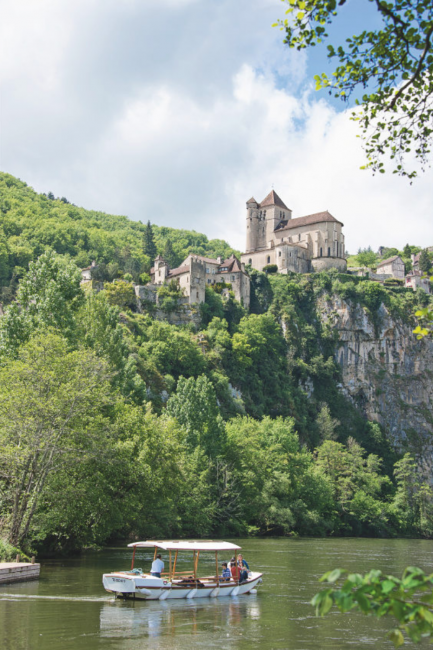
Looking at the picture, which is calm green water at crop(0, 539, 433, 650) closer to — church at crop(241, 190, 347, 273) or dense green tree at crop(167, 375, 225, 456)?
dense green tree at crop(167, 375, 225, 456)

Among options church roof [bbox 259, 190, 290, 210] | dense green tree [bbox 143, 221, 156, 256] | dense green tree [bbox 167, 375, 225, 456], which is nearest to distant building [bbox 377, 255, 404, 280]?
church roof [bbox 259, 190, 290, 210]

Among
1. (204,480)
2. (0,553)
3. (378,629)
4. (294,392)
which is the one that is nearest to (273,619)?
(378,629)

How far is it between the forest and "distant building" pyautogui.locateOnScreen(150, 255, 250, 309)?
3308mm

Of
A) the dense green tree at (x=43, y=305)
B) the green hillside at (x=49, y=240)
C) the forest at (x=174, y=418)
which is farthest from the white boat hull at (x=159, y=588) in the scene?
the green hillside at (x=49, y=240)

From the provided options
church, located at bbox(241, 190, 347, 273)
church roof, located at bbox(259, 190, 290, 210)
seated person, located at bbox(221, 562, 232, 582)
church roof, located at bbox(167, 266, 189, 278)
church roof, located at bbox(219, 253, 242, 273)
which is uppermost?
church roof, located at bbox(259, 190, 290, 210)

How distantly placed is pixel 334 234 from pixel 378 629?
110 metres

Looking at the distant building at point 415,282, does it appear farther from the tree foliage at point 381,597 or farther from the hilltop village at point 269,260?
the tree foliage at point 381,597

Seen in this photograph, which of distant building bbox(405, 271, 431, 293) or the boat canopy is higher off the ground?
distant building bbox(405, 271, 431, 293)

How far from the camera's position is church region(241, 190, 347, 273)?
123000mm

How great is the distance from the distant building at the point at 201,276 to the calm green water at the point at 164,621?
7383 cm

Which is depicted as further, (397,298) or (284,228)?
(284,228)

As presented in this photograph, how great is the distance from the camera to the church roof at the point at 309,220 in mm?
125562

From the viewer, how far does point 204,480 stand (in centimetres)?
5153

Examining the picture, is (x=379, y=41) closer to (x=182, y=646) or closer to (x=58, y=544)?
(x=182, y=646)
